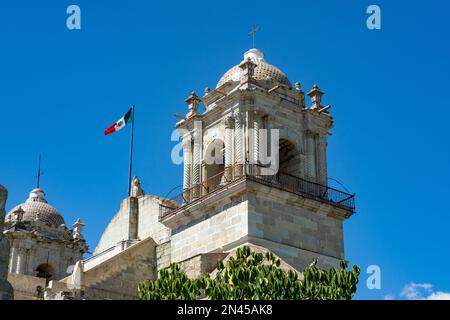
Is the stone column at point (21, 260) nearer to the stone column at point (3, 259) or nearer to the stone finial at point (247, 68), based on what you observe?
the stone finial at point (247, 68)

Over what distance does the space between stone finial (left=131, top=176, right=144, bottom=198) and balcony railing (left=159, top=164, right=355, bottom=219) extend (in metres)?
7.17

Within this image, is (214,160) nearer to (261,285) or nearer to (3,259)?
(261,285)

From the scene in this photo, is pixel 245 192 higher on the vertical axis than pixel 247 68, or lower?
lower

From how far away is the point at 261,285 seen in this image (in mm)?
19891

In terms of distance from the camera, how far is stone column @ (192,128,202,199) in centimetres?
3272

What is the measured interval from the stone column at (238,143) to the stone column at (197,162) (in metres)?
2.42

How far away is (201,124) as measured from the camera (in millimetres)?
34312

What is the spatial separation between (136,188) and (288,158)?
34.1 feet

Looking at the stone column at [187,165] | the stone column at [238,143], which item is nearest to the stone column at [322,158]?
the stone column at [238,143]

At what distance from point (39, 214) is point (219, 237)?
808 inches

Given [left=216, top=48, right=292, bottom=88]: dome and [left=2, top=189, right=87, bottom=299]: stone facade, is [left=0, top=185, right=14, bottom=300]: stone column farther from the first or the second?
[left=2, top=189, right=87, bottom=299]: stone facade

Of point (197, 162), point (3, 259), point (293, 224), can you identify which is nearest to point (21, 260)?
point (197, 162)
